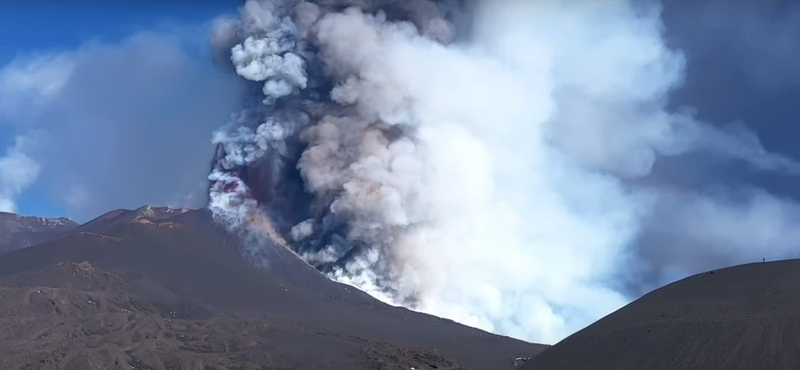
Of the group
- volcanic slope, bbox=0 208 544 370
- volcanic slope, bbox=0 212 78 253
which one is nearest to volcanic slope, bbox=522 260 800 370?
volcanic slope, bbox=0 208 544 370

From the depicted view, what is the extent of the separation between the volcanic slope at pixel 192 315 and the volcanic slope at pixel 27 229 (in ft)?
48.2

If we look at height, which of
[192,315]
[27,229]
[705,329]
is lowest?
[705,329]

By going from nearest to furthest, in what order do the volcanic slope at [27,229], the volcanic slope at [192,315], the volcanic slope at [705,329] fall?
the volcanic slope at [705,329] → the volcanic slope at [192,315] → the volcanic slope at [27,229]

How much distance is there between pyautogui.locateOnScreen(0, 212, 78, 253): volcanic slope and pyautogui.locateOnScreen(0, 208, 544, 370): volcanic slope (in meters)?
14.7

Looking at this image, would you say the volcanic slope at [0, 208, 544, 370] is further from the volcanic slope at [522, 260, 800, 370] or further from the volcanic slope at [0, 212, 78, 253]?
the volcanic slope at [522, 260, 800, 370]

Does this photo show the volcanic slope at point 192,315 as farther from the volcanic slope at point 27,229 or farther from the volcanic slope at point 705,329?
the volcanic slope at point 705,329

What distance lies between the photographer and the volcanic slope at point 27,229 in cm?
9294

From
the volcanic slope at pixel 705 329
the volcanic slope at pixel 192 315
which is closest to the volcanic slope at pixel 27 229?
the volcanic slope at pixel 192 315

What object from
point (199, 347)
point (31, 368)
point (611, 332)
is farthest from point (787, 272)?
point (31, 368)

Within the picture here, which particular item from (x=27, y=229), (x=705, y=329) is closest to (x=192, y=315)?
(x=705, y=329)

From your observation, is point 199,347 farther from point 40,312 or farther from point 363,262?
point 363,262

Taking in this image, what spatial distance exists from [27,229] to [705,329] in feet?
268

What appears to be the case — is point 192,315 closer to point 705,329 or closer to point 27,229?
point 705,329

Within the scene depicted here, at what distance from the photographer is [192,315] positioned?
64.0 meters
